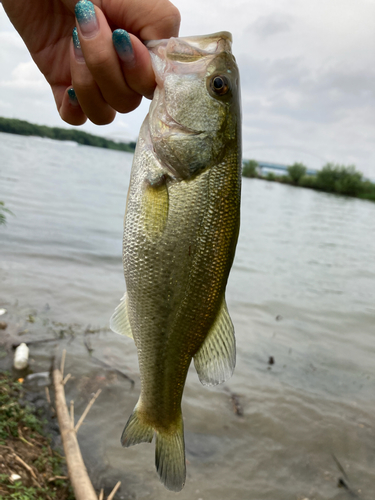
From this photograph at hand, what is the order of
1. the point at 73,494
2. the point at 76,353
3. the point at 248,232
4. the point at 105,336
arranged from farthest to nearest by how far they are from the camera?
the point at 248,232 < the point at 105,336 < the point at 76,353 < the point at 73,494

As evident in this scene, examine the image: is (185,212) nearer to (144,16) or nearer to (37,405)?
(144,16)

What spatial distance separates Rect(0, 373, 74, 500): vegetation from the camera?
10.8 feet

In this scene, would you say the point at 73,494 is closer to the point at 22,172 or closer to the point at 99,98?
the point at 99,98

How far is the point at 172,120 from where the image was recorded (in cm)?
186

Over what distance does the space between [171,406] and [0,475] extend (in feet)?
7.06

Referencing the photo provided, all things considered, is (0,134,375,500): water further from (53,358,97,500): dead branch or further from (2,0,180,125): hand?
(2,0,180,125): hand

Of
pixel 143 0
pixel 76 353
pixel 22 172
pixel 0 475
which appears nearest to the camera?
pixel 143 0

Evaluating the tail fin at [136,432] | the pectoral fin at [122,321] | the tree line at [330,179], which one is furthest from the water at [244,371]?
the tree line at [330,179]

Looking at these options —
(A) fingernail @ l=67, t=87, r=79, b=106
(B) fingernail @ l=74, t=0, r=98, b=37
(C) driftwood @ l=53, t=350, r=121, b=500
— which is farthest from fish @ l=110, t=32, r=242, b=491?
(C) driftwood @ l=53, t=350, r=121, b=500

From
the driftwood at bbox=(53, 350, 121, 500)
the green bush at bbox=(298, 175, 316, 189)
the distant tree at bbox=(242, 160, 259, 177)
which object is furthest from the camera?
the distant tree at bbox=(242, 160, 259, 177)

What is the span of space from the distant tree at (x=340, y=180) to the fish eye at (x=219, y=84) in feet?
295

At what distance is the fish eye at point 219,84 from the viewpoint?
1.83m

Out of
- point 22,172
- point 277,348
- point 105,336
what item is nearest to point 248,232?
point 277,348

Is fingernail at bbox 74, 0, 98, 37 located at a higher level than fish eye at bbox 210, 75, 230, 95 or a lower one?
higher
